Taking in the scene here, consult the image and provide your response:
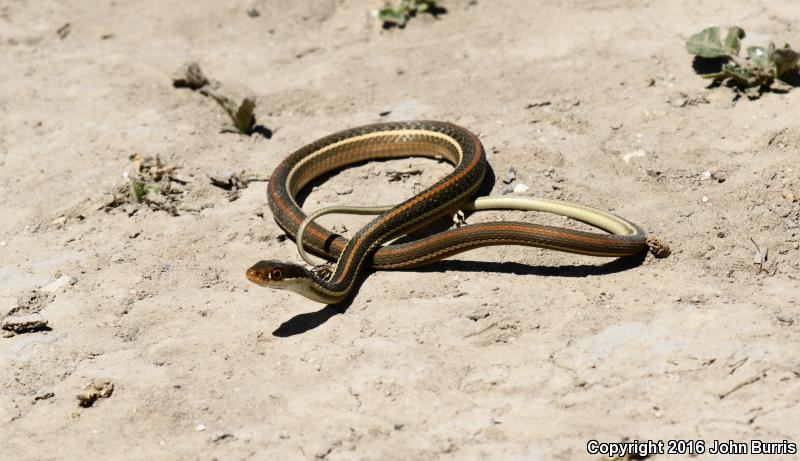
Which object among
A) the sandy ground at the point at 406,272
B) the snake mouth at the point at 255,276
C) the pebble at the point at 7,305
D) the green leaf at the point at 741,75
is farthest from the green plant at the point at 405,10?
the pebble at the point at 7,305

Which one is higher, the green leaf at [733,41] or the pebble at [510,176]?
the green leaf at [733,41]

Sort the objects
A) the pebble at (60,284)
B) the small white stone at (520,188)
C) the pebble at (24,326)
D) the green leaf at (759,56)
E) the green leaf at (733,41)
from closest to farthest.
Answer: the pebble at (24,326), the pebble at (60,284), the small white stone at (520,188), the green leaf at (759,56), the green leaf at (733,41)

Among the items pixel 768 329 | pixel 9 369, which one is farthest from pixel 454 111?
pixel 9 369

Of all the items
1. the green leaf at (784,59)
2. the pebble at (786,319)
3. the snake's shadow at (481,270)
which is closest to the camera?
the pebble at (786,319)

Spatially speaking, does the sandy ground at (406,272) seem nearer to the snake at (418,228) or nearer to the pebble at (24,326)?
the pebble at (24,326)

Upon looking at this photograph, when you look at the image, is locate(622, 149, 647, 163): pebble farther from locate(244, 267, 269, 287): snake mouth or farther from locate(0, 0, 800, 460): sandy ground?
locate(244, 267, 269, 287): snake mouth

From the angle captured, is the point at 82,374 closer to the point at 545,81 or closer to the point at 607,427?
the point at 607,427

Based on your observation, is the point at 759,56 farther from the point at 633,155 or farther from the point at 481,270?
the point at 481,270

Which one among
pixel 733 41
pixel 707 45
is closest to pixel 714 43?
pixel 707 45
